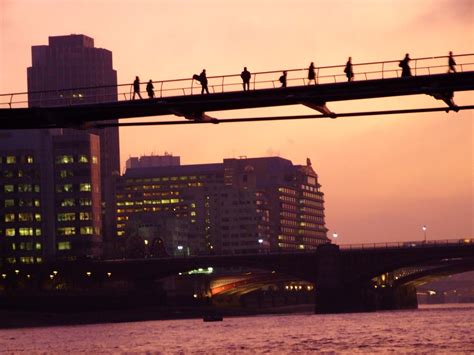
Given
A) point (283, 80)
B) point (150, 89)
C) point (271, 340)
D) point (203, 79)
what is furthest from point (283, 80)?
point (271, 340)

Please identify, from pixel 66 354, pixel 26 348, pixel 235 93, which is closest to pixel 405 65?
pixel 235 93

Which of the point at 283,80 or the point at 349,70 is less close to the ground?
the point at 283,80

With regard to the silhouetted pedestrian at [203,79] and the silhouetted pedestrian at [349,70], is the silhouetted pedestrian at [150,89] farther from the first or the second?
the silhouetted pedestrian at [349,70]

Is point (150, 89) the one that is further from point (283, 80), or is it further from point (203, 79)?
point (283, 80)

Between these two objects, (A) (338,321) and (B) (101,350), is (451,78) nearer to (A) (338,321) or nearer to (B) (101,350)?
(B) (101,350)

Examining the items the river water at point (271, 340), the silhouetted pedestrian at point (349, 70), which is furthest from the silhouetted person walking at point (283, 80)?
the river water at point (271, 340)

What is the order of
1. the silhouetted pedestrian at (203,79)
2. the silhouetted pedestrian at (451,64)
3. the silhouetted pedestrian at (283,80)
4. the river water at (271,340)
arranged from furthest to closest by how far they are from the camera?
the river water at (271,340), the silhouetted pedestrian at (203,79), the silhouetted pedestrian at (283,80), the silhouetted pedestrian at (451,64)

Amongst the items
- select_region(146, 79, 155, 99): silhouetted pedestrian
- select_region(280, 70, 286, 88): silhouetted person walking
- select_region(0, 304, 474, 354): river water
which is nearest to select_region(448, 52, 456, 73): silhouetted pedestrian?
select_region(280, 70, 286, 88): silhouetted person walking

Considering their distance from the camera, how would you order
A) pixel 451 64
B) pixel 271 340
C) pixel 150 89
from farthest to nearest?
pixel 271 340, pixel 150 89, pixel 451 64

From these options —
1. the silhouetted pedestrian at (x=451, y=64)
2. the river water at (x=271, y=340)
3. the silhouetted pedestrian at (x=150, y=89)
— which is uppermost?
the silhouetted pedestrian at (x=150, y=89)

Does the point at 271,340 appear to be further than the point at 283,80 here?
Yes

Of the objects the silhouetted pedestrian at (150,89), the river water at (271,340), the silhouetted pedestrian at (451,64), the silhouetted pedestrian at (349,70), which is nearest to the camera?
the silhouetted pedestrian at (451,64)

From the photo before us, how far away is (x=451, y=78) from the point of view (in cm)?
6062

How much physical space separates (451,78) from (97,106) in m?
20.5
